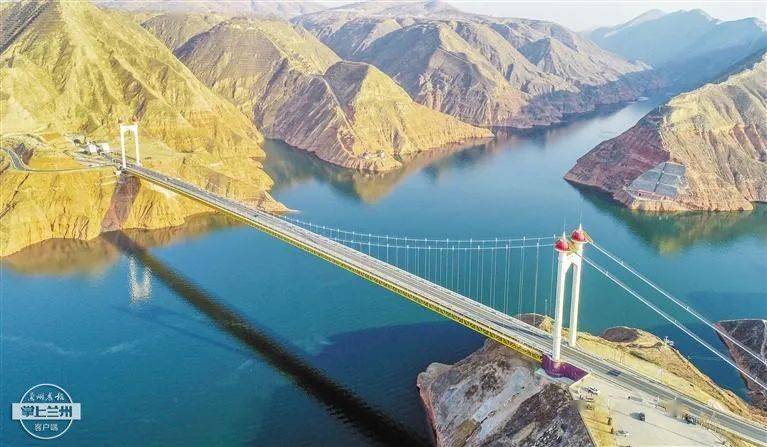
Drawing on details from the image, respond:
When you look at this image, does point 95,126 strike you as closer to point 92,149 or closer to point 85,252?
point 92,149

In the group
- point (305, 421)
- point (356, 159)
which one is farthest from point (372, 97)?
point (305, 421)

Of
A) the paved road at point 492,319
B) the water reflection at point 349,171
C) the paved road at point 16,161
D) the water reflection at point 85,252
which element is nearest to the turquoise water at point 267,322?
the water reflection at point 85,252

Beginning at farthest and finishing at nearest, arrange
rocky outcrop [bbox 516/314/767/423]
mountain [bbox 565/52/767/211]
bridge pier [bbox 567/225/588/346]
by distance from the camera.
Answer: mountain [bbox 565/52/767/211]
rocky outcrop [bbox 516/314/767/423]
bridge pier [bbox 567/225/588/346]

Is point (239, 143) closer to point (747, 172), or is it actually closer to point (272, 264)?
point (272, 264)

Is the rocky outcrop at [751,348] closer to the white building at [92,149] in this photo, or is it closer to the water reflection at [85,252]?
the water reflection at [85,252]

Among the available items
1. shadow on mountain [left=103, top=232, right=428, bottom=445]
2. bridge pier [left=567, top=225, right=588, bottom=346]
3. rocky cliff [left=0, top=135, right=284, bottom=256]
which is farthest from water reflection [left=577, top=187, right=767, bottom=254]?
shadow on mountain [left=103, top=232, right=428, bottom=445]

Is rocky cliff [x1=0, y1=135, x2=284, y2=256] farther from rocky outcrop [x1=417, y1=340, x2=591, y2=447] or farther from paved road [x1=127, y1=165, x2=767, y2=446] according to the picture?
rocky outcrop [x1=417, y1=340, x2=591, y2=447]

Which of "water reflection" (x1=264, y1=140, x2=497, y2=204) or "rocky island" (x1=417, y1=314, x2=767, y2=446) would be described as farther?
"water reflection" (x1=264, y1=140, x2=497, y2=204)
